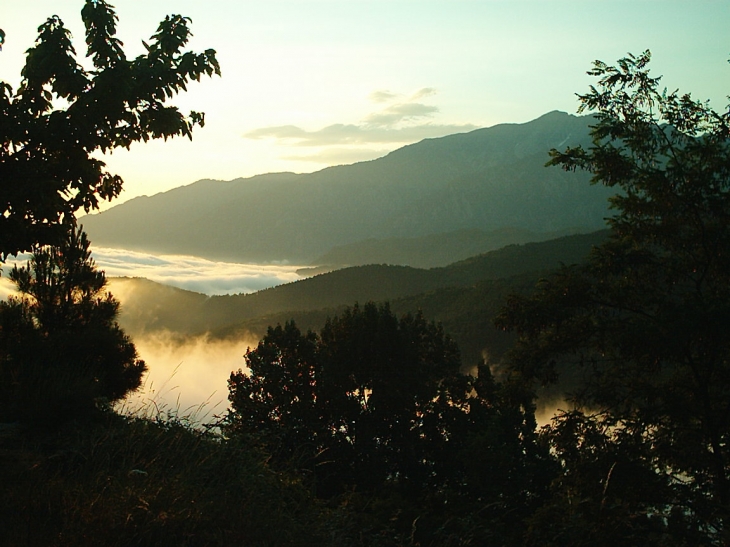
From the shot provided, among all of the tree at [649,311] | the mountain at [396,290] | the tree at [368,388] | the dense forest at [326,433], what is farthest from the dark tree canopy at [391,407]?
the mountain at [396,290]

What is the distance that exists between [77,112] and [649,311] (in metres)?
11.4

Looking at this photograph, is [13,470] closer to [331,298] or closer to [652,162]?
[652,162]

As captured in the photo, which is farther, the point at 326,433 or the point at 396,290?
the point at 396,290

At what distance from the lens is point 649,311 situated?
45.3 feet

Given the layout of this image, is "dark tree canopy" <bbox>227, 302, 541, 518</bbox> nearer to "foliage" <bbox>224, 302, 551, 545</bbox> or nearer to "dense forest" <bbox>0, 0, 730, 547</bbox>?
"foliage" <bbox>224, 302, 551, 545</bbox>

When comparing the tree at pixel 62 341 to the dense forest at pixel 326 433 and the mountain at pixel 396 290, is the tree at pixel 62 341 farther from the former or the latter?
the mountain at pixel 396 290

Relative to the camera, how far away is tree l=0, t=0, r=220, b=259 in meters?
7.77

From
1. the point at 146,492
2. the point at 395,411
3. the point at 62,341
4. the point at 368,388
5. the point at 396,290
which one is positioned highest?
the point at 146,492

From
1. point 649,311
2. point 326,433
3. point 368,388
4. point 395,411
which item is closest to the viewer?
point 649,311

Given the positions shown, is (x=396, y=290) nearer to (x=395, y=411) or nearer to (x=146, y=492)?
(x=395, y=411)

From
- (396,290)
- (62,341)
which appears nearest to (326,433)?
(62,341)

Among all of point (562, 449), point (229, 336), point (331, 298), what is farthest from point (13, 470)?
point (331, 298)

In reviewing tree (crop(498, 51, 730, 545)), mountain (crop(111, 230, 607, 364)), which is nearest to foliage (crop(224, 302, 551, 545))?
tree (crop(498, 51, 730, 545))

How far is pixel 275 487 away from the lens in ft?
21.1
